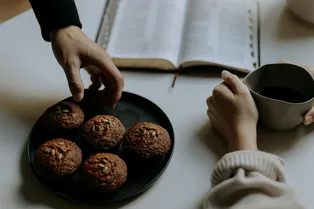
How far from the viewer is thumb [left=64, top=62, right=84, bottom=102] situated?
81 cm

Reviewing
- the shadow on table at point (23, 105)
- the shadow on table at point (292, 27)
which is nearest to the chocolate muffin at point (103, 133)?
the shadow on table at point (23, 105)

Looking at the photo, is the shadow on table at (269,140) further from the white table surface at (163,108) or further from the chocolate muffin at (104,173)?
the chocolate muffin at (104,173)

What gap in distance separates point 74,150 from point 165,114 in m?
0.21

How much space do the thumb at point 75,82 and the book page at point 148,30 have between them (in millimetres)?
189

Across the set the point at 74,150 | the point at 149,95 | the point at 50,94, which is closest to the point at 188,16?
the point at 149,95

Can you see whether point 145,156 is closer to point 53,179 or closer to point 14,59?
point 53,179

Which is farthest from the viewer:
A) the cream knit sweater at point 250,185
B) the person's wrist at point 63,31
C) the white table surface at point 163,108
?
the person's wrist at point 63,31

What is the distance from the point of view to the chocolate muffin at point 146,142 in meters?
0.77

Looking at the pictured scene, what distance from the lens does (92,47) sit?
87cm

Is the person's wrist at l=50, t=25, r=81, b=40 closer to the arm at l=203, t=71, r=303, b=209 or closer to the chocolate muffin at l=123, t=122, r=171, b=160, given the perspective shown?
the chocolate muffin at l=123, t=122, r=171, b=160

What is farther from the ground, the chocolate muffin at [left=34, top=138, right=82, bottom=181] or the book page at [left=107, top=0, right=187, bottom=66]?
the book page at [left=107, top=0, right=187, bottom=66]

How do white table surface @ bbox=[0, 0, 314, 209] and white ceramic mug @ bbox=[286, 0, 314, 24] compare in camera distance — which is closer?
white table surface @ bbox=[0, 0, 314, 209]

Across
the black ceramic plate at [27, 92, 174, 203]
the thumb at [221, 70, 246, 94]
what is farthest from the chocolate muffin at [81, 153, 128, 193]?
the thumb at [221, 70, 246, 94]

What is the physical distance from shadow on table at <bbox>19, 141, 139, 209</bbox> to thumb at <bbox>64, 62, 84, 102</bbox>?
172 millimetres
